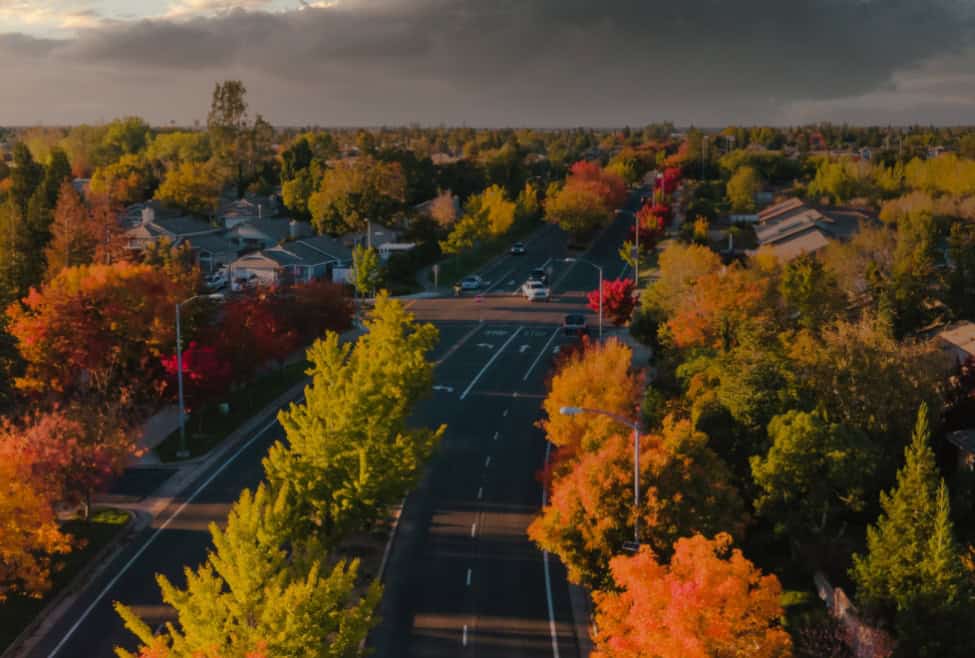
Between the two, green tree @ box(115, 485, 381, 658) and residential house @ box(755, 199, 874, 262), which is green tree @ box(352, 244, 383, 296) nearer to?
residential house @ box(755, 199, 874, 262)

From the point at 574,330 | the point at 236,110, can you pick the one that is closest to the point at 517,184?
the point at 236,110

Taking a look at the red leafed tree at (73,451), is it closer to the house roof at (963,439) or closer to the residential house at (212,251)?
the house roof at (963,439)

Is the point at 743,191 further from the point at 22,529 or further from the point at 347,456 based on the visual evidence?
the point at 22,529

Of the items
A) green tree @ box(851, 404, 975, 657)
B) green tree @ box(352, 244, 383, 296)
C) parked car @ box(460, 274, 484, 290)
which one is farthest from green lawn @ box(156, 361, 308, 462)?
parked car @ box(460, 274, 484, 290)

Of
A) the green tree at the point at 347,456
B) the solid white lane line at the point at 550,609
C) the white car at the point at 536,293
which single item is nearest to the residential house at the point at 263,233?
the white car at the point at 536,293

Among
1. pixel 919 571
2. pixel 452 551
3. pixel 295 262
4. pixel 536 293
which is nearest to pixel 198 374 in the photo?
pixel 452 551

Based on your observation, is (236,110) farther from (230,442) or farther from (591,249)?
(230,442)
